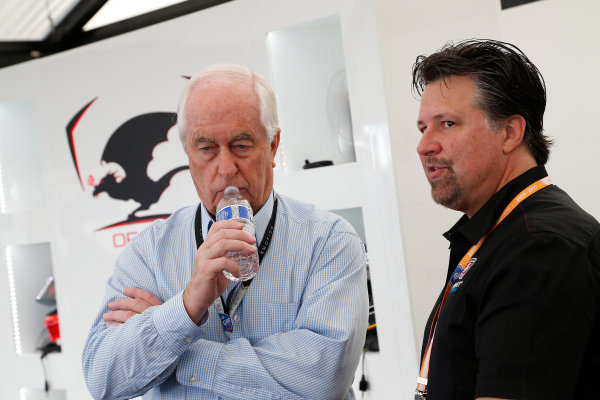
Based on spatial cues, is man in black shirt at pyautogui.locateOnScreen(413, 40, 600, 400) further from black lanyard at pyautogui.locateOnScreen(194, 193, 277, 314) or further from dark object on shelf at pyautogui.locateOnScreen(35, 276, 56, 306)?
dark object on shelf at pyautogui.locateOnScreen(35, 276, 56, 306)

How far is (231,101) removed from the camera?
149 centimetres

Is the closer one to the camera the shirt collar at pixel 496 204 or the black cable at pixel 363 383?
the shirt collar at pixel 496 204

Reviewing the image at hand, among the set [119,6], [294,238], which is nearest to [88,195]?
[119,6]

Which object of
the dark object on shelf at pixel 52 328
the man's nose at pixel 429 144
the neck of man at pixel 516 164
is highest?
the man's nose at pixel 429 144

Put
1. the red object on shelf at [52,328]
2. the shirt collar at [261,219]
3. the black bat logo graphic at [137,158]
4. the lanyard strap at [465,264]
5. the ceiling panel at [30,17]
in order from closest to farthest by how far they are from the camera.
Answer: the lanyard strap at [465,264] → the shirt collar at [261,219] → the black bat logo graphic at [137,158] → the ceiling panel at [30,17] → the red object on shelf at [52,328]

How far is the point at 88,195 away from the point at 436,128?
9.76 ft

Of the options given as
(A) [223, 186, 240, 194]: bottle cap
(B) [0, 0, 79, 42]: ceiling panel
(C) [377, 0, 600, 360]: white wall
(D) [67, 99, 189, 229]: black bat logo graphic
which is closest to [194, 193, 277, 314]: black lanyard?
(A) [223, 186, 240, 194]: bottle cap

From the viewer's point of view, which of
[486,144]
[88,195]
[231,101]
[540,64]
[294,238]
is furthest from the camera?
[88,195]

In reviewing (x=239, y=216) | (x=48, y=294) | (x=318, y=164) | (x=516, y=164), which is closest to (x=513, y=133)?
(x=516, y=164)

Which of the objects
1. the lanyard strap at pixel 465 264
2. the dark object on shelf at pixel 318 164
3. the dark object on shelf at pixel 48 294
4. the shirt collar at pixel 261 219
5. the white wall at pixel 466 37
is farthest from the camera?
the dark object on shelf at pixel 48 294

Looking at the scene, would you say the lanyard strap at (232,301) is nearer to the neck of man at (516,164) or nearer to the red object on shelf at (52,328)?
the neck of man at (516,164)

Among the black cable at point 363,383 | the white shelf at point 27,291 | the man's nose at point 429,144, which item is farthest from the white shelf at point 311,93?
the white shelf at point 27,291

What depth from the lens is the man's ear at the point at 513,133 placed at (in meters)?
1.32

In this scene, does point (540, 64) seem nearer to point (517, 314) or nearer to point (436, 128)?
point (436, 128)
